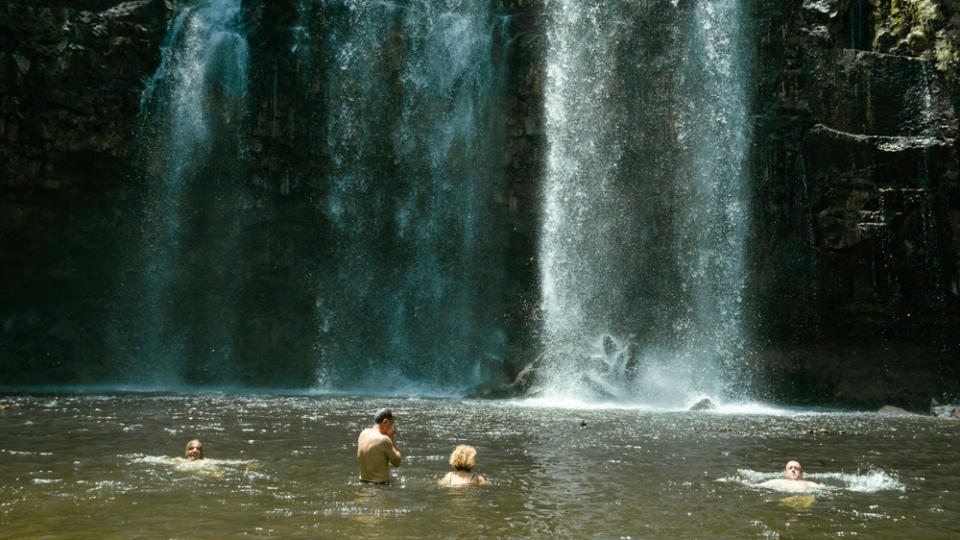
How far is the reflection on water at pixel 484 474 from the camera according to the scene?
8859mm

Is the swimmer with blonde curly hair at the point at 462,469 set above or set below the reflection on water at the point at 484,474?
above

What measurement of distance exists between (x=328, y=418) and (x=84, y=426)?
5.30 metres

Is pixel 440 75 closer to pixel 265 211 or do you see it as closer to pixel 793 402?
pixel 265 211

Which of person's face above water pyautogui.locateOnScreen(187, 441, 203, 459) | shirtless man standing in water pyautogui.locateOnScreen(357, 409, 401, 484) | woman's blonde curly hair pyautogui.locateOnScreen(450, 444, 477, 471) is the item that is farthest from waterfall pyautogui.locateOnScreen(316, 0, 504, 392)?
woman's blonde curly hair pyautogui.locateOnScreen(450, 444, 477, 471)

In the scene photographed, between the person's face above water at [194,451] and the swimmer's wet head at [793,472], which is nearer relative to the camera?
the swimmer's wet head at [793,472]

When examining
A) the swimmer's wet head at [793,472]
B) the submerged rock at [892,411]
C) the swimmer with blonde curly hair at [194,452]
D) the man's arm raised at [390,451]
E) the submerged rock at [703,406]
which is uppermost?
the man's arm raised at [390,451]

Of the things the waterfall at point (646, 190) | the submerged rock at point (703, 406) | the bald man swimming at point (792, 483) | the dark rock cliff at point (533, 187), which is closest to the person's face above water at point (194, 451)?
the bald man swimming at point (792, 483)

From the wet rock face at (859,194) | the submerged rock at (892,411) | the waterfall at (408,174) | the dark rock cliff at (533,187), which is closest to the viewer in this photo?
the submerged rock at (892,411)

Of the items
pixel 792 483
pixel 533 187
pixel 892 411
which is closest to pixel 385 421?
pixel 792 483

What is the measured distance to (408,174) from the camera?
35.3 metres

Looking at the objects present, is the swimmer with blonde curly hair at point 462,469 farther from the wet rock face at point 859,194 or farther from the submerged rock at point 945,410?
the wet rock face at point 859,194

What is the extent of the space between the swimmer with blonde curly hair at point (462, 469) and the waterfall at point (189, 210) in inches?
1008

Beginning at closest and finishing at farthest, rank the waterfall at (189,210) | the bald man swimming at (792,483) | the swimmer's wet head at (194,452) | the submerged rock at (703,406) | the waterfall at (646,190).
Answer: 1. the bald man swimming at (792,483)
2. the swimmer's wet head at (194,452)
3. the submerged rock at (703,406)
4. the waterfall at (646,190)
5. the waterfall at (189,210)

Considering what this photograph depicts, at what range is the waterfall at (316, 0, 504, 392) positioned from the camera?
1373 inches
